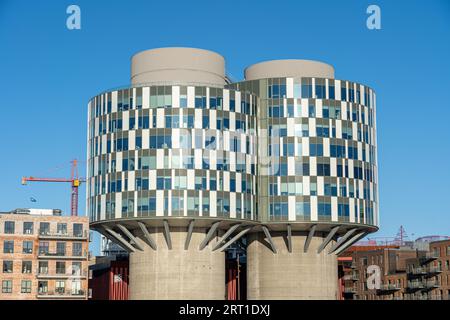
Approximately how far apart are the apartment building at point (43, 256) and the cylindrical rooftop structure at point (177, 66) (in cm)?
2942

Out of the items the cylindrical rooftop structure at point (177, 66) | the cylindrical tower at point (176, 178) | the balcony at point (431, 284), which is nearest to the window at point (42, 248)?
the cylindrical tower at point (176, 178)

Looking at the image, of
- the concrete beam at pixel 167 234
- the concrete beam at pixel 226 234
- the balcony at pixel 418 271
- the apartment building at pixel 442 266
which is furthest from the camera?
the balcony at pixel 418 271

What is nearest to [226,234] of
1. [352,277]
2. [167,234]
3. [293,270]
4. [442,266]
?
[167,234]

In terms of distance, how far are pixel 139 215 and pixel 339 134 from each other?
3193 centimetres

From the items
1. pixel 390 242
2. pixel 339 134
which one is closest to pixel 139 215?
pixel 339 134

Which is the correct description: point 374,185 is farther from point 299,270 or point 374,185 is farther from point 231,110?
point 231,110

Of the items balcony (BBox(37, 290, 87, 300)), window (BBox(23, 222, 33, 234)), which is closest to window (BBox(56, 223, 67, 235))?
window (BBox(23, 222, 33, 234))

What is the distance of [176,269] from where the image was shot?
12369 centimetres

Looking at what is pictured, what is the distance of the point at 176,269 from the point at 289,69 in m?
35.5

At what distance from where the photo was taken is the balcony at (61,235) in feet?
473

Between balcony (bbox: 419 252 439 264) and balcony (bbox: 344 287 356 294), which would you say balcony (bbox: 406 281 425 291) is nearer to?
balcony (bbox: 419 252 439 264)

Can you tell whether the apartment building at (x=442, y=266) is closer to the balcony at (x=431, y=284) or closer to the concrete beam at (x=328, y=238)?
the balcony at (x=431, y=284)
